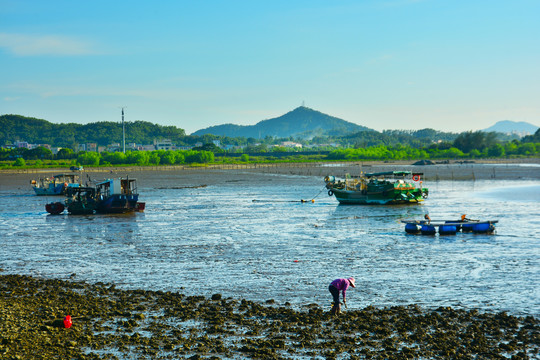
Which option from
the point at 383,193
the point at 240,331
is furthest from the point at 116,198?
the point at 240,331

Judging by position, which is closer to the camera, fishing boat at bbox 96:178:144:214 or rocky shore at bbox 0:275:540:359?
rocky shore at bbox 0:275:540:359

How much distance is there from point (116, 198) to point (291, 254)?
33.3 metres

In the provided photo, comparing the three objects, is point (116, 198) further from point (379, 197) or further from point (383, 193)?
point (383, 193)

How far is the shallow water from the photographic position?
26875mm

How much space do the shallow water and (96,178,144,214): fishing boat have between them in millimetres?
1771

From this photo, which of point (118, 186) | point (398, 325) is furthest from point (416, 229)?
point (118, 186)

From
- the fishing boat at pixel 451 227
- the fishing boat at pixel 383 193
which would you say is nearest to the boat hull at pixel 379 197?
the fishing boat at pixel 383 193

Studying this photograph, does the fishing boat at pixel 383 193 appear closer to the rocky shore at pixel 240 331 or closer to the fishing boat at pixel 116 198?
the fishing boat at pixel 116 198

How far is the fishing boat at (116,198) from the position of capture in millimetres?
63875

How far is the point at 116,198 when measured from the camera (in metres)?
64.2

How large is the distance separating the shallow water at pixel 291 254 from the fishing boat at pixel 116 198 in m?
1.77

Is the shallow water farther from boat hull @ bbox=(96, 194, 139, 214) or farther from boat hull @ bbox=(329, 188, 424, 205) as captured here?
boat hull @ bbox=(329, 188, 424, 205)

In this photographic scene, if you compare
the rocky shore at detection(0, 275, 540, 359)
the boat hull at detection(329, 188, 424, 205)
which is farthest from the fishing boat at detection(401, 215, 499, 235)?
the boat hull at detection(329, 188, 424, 205)

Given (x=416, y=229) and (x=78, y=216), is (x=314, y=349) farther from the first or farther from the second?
(x=78, y=216)
